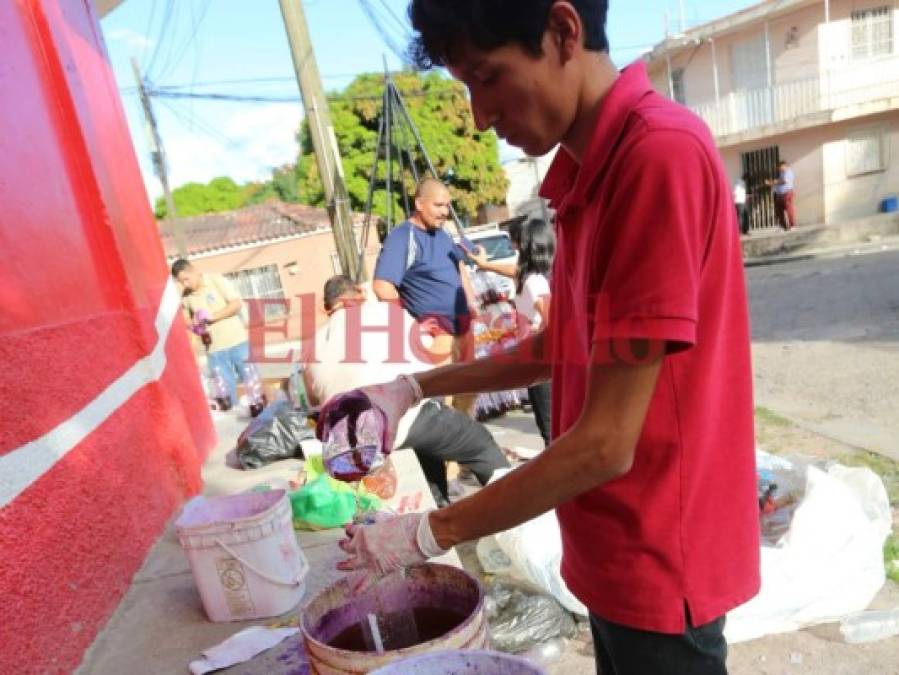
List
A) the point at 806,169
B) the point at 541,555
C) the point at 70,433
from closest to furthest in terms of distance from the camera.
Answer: the point at 70,433 < the point at 541,555 < the point at 806,169

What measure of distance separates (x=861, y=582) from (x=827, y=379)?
11.5 feet

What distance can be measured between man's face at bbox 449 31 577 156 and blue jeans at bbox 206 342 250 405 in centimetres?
588

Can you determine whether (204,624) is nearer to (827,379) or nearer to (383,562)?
(383,562)

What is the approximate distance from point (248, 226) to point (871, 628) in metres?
22.5

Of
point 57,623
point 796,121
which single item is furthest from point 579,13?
point 796,121

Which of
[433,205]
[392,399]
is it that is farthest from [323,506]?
[433,205]

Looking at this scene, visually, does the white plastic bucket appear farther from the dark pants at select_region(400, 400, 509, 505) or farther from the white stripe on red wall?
the dark pants at select_region(400, 400, 509, 505)

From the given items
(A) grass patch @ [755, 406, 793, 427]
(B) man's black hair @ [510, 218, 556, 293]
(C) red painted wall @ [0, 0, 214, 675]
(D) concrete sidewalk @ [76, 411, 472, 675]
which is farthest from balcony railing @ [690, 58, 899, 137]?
(D) concrete sidewalk @ [76, 411, 472, 675]

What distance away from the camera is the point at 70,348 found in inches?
93.6

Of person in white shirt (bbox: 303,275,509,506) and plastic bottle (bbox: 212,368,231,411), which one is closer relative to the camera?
person in white shirt (bbox: 303,275,509,506)

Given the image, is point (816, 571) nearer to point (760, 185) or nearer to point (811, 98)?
point (811, 98)

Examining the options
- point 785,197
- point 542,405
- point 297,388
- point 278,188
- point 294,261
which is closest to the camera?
point 542,405

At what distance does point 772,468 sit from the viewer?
11.2 feet

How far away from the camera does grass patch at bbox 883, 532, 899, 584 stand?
286 cm
